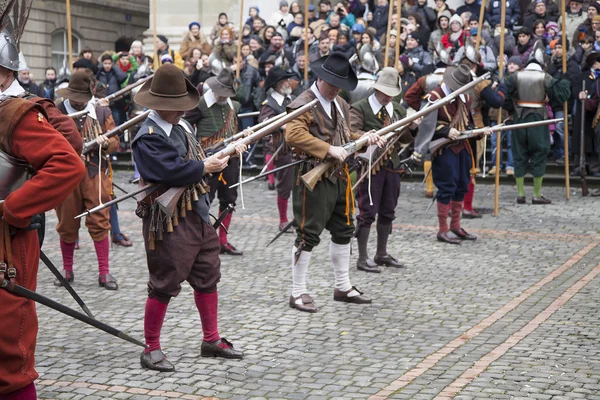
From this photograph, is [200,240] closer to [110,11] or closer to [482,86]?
[482,86]

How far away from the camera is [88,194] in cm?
877

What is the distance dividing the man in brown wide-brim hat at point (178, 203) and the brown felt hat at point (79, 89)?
A: 2851mm

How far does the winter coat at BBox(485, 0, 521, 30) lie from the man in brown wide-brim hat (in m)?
12.5

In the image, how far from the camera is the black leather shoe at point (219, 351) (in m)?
6.34

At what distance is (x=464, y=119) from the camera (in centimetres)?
1038

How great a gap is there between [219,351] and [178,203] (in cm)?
102

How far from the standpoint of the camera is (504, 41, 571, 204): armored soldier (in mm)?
13445

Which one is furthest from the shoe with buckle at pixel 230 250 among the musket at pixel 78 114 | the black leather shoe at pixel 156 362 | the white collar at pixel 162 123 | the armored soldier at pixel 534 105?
the armored soldier at pixel 534 105

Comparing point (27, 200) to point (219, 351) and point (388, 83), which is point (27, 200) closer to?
point (219, 351)

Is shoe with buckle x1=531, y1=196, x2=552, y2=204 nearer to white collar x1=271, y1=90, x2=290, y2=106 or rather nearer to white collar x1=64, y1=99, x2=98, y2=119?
white collar x1=271, y1=90, x2=290, y2=106

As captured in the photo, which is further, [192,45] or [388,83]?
[192,45]

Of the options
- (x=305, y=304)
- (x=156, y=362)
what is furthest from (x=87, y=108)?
(x=156, y=362)

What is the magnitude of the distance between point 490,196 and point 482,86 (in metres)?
2.89

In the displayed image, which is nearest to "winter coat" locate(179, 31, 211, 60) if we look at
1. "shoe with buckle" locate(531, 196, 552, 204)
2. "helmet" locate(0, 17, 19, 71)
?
"shoe with buckle" locate(531, 196, 552, 204)
